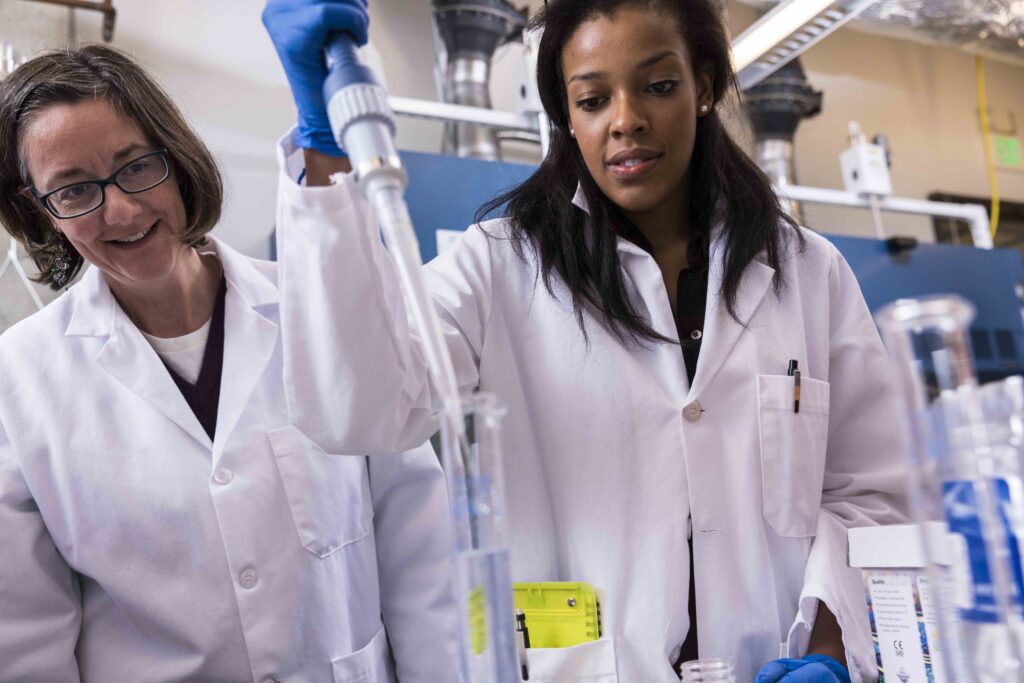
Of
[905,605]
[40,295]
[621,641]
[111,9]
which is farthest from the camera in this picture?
[111,9]

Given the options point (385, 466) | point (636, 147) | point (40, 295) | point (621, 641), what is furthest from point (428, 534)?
point (40, 295)

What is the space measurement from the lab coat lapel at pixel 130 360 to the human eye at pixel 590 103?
2.04ft

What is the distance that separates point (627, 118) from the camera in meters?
1.16

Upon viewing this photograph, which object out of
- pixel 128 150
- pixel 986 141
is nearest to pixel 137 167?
pixel 128 150

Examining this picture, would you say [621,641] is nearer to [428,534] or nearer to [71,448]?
[428,534]

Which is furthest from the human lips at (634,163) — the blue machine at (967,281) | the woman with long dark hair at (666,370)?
the blue machine at (967,281)

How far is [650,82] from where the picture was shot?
1.20 m

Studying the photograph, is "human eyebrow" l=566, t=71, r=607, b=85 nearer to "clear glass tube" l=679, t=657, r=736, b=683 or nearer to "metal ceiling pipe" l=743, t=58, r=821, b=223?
"clear glass tube" l=679, t=657, r=736, b=683

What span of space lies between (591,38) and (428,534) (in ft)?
2.19

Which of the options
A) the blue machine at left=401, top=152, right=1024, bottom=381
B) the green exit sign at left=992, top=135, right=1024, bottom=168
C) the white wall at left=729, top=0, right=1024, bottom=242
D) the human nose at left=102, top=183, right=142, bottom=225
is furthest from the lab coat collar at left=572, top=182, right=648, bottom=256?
the green exit sign at left=992, top=135, right=1024, bottom=168

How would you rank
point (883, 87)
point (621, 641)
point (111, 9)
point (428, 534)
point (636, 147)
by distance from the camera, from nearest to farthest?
point (621, 641) → point (636, 147) → point (428, 534) → point (111, 9) → point (883, 87)

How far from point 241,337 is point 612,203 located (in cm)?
52

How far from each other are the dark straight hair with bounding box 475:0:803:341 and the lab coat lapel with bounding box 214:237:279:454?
12.5 inches

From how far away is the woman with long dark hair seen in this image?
1.11m
